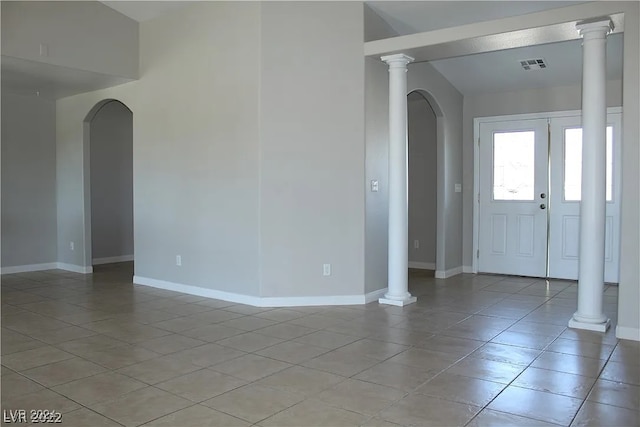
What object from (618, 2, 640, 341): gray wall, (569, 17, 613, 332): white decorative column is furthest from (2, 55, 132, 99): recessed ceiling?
(618, 2, 640, 341): gray wall

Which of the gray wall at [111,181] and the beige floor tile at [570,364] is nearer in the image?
the beige floor tile at [570,364]

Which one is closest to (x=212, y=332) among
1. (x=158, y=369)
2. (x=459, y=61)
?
(x=158, y=369)

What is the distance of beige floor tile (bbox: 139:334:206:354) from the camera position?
3799 millimetres

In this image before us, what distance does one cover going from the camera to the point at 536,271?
7.01m

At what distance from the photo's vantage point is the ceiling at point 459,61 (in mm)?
5238

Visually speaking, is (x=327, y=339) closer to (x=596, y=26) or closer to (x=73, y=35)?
(x=596, y=26)

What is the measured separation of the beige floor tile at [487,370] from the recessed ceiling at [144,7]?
484 cm

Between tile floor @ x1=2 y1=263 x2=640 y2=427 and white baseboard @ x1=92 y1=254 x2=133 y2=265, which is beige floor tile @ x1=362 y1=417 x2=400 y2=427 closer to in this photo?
tile floor @ x1=2 y1=263 x2=640 y2=427

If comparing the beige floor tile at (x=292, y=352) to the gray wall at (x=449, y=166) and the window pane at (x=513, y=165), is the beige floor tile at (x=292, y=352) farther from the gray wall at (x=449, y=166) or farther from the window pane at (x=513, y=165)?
the window pane at (x=513, y=165)

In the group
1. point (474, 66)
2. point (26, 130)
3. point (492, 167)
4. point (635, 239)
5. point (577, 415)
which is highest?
point (474, 66)

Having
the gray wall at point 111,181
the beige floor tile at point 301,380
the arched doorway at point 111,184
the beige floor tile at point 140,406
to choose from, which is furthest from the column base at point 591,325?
the gray wall at point 111,181

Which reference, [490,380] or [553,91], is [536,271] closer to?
[553,91]

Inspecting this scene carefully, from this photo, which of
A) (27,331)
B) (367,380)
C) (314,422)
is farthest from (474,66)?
(27,331)

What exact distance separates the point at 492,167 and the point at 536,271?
1572 mm
